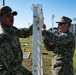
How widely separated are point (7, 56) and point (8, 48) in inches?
5.1

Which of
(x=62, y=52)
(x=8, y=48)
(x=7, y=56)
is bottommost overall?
(x=62, y=52)

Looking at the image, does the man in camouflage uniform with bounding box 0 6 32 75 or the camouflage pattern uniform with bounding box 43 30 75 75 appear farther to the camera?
the camouflage pattern uniform with bounding box 43 30 75 75

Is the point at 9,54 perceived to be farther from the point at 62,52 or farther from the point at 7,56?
the point at 62,52

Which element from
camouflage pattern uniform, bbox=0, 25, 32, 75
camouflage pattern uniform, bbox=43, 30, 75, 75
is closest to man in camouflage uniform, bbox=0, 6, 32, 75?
camouflage pattern uniform, bbox=0, 25, 32, 75

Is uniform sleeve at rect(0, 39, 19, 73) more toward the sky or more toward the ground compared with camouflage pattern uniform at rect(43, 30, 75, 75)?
more toward the sky

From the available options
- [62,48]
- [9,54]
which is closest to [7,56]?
[9,54]

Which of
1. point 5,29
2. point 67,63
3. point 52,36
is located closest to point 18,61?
point 5,29

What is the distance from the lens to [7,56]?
5449 millimetres

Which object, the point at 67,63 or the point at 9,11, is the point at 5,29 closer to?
the point at 9,11

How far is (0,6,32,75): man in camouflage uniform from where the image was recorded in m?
5.44

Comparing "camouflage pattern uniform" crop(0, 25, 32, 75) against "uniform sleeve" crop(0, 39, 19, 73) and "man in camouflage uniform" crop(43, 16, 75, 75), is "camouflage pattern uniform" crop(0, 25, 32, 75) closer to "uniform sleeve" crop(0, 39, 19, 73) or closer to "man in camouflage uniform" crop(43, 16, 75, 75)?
"uniform sleeve" crop(0, 39, 19, 73)

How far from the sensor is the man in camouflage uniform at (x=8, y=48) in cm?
544

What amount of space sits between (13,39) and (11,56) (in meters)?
0.31

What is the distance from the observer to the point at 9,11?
5.71 m
